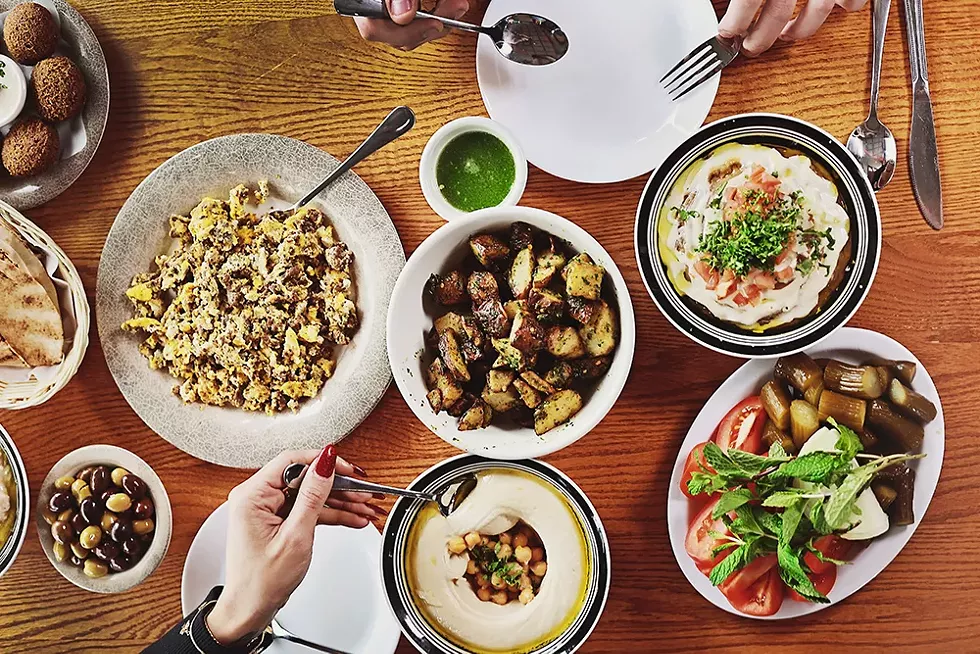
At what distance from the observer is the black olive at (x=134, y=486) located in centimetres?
195

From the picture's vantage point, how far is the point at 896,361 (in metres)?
1.88

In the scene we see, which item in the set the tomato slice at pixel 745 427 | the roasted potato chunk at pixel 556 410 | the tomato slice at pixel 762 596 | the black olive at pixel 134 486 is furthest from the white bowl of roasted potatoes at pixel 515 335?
the black olive at pixel 134 486

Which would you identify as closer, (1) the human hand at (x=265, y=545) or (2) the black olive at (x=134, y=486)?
(1) the human hand at (x=265, y=545)

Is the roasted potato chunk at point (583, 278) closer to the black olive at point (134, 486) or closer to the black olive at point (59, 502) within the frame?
the black olive at point (134, 486)

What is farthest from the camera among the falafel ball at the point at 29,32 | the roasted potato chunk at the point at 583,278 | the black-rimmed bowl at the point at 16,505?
the black-rimmed bowl at the point at 16,505

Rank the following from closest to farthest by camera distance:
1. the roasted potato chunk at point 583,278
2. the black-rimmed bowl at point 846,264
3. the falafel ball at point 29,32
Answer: the roasted potato chunk at point 583,278, the black-rimmed bowl at point 846,264, the falafel ball at point 29,32

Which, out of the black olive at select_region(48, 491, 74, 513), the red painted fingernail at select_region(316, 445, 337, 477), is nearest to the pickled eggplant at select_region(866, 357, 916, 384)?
the red painted fingernail at select_region(316, 445, 337, 477)

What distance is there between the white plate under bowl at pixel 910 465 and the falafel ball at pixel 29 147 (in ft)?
5.47

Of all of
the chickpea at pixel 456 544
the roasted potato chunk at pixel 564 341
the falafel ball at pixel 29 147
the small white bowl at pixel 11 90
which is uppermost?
the small white bowl at pixel 11 90

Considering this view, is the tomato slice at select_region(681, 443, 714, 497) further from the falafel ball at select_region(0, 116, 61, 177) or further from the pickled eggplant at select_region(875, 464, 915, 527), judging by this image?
the falafel ball at select_region(0, 116, 61, 177)

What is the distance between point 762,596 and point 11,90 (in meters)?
2.14

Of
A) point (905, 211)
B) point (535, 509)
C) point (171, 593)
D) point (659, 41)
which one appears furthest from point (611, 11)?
point (171, 593)

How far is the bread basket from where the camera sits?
1.94 meters

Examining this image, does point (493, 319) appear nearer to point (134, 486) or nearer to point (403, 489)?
point (403, 489)
